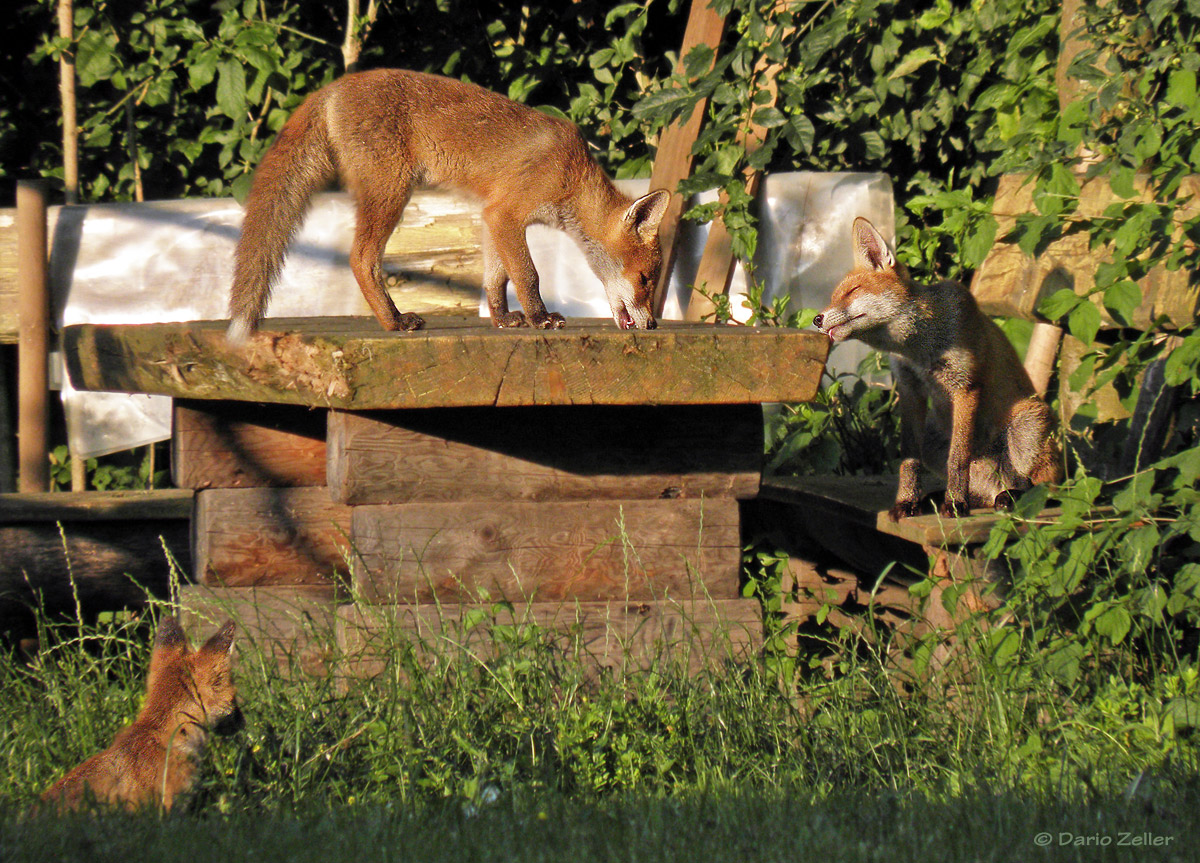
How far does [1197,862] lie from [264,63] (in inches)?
226

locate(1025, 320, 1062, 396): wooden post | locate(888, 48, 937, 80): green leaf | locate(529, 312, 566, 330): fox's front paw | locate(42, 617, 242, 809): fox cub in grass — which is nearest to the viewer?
locate(42, 617, 242, 809): fox cub in grass

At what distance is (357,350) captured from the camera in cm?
303

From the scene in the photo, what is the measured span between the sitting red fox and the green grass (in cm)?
96

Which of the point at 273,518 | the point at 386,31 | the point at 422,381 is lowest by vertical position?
the point at 273,518

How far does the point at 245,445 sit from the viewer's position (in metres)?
4.07

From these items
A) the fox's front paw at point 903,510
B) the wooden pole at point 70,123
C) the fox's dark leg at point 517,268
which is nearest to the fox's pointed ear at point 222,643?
the fox's dark leg at point 517,268

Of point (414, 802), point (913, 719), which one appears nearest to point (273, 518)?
point (414, 802)

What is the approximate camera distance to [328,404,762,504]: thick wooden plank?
355 cm

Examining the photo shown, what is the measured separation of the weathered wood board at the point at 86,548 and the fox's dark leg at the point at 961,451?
3259 millimetres

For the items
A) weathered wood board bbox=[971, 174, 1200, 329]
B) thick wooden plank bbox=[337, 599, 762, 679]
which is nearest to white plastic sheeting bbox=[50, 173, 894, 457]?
weathered wood board bbox=[971, 174, 1200, 329]

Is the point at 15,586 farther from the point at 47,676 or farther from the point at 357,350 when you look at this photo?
the point at 357,350

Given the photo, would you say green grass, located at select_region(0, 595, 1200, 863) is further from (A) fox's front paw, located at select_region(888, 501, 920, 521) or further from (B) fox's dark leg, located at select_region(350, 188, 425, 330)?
(B) fox's dark leg, located at select_region(350, 188, 425, 330)

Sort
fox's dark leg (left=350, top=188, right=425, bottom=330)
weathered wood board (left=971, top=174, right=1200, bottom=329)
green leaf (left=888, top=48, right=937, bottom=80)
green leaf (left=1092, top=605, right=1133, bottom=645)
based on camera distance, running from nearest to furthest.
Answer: green leaf (left=1092, top=605, right=1133, bottom=645) < fox's dark leg (left=350, top=188, right=425, bottom=330) < weathered wood board (left=971, top=174, right=1200, bottom=329) < green leaf (left=888, top=48, right=937, bottom=80)
